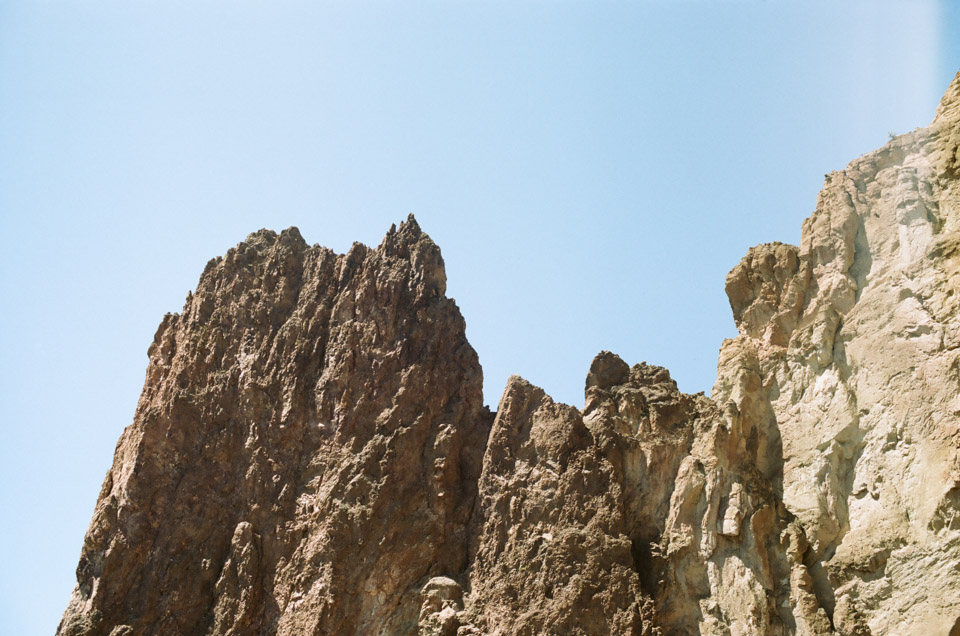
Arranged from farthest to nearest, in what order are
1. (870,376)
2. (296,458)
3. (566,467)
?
(296,458) < (566,467) < (870,376)

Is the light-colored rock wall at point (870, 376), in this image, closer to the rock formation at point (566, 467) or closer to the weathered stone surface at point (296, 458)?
the rock formation at point (566, 467)

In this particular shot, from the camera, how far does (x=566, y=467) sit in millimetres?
23531

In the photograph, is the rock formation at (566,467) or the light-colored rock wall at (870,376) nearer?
the light-colored rock wall at (870,376)

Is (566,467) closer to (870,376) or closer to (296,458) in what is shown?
(296,458)

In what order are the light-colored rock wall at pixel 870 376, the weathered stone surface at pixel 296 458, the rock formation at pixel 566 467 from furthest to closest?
the weathered stone surface at pixel 296 458
the rock formation at pixel 566 467
the light-colored rock wall at pixel 870 376

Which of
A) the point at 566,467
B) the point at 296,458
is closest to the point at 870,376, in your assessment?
the point at 566,467

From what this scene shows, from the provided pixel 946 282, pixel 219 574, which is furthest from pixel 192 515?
pixel 946 282

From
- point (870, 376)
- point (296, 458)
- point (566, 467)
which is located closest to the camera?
point (870, 376)

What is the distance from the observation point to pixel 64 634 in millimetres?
23125

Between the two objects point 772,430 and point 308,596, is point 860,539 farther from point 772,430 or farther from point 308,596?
point 308,596

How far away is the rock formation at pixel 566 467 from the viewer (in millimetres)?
20344

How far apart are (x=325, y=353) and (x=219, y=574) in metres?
6.53

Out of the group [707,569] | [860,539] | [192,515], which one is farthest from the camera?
[192,515]

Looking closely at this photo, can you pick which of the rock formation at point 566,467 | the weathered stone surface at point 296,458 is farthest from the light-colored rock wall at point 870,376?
the weathered stone surface at point 296,458
